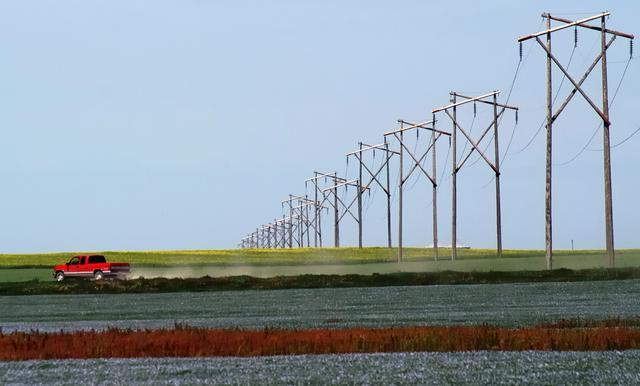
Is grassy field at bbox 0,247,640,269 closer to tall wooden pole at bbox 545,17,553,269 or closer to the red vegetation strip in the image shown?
tall wooden pole at bbox 545,17,553,269

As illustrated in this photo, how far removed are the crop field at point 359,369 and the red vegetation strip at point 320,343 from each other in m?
1.17

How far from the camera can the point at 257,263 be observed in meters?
120

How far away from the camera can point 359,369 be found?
883 inches

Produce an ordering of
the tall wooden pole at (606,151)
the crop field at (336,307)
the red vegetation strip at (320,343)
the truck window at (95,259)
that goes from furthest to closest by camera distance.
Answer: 1. the truck window at (95,259)
2. the tall wooden pole at (606,151)
3. the crop field at (336,307)
4. the red vegetation strip at (320,343)

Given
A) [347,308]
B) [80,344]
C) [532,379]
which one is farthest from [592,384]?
[347,308]

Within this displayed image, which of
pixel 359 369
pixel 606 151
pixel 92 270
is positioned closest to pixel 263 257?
pixel 92 270

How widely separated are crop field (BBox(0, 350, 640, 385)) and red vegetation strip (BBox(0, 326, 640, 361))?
1173 mm

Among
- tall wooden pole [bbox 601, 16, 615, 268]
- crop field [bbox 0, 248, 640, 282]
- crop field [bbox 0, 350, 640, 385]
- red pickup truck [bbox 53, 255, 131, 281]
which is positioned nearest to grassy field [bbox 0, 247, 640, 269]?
crop field [bbox 0, 248, 640, 282]

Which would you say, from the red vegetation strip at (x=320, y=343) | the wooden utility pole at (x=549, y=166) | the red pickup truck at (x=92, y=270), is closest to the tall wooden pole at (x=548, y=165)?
the wooden utility pole at (x=549, y=166)

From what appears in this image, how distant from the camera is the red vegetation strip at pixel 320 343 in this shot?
26766mm

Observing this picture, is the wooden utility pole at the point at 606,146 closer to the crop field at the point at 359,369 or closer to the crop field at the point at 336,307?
the crop field at the point at 336,307

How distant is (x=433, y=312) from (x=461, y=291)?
1776 cm

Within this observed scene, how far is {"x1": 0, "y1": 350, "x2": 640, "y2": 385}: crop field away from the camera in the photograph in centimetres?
2064

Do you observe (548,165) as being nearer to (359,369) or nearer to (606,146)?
(606,146)
